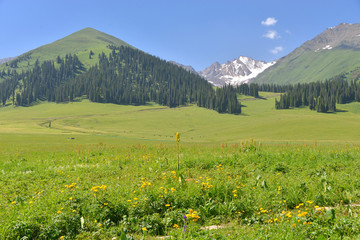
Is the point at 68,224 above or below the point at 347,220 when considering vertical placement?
below

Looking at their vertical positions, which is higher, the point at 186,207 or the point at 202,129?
the point at 186,207

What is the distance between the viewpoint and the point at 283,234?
555 cm

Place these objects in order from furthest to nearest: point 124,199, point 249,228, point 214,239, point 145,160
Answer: point 145,160 < point 124,199 < point 249,228 < point 214,239

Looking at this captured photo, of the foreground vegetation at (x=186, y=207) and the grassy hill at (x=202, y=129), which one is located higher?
the foreground vegetation at (x=186, y=207)

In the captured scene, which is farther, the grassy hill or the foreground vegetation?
the grassy hill

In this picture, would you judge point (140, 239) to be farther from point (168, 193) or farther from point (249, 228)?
point (249, 228)

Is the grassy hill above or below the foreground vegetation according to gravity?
below

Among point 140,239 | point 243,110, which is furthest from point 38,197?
point 243,110

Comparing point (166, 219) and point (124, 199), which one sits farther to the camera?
point (124, 199)

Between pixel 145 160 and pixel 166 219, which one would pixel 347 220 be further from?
pixel 145 160

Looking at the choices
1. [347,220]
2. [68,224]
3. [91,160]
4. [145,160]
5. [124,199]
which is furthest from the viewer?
[91,160]

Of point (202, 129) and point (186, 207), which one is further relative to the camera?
point (202, 129)

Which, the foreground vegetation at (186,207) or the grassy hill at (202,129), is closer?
the foreground vegetation at (186,207)

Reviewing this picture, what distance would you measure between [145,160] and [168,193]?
724 centimetres
